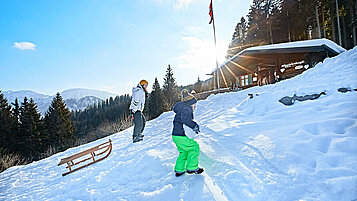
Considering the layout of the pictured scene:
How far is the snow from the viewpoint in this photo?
2363mm

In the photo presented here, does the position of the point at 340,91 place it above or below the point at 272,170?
above

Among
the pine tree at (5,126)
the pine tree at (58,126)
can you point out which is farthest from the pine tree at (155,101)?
the pine tree at (5,126)

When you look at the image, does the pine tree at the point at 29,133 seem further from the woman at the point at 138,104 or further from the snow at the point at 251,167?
the woman at the point at 138,104

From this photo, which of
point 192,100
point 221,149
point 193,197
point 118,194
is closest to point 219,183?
point 193,197

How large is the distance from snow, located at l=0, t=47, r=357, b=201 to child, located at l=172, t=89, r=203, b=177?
0.17m

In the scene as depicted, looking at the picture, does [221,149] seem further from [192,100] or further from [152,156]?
[152,156]

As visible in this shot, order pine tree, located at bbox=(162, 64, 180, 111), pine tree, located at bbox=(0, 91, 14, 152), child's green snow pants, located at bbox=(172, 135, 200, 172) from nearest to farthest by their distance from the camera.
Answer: child's green snow pants, located at bbox=(172, 135, 200, 172) → pine tree, located at bbox=(0, 91, 14, 152) → pine tree, located at bbox=(162, 64, 180, 111)

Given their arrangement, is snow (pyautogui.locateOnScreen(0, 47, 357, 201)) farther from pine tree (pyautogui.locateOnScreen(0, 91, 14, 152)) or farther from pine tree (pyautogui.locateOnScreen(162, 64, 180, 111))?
pine tree (pyautogui.locateOnScreen(162, 64, 180, 111))

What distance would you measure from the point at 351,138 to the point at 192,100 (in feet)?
9.54

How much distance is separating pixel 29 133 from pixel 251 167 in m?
35.6

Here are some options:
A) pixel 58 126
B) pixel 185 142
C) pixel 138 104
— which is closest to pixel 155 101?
pixel 58 126

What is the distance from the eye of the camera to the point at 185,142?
2.92m

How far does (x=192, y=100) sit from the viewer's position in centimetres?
316

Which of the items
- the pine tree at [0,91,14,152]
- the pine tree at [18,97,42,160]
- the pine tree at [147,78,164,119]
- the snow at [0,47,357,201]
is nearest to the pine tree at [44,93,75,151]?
the pine tree at [18,97,42,160]
